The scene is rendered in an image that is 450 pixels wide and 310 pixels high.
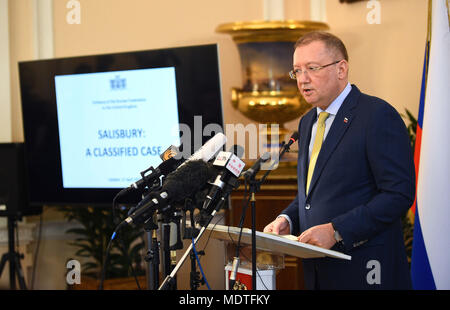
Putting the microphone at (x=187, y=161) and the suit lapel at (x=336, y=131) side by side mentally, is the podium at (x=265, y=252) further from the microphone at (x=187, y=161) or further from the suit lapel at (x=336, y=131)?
the suit lapel at (x=336, y=131)

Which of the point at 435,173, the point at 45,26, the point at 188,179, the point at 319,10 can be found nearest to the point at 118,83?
the point at 45,26

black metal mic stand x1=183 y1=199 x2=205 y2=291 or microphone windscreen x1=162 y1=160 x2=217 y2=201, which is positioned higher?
microphone windscreen x1=162 y1=160 x2=217 y2=201

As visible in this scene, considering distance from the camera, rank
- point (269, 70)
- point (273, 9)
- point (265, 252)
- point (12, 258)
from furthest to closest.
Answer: point (273, 9)
point (12, 258)
point (269, 70)
point (265, 252)

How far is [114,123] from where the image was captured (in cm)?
435

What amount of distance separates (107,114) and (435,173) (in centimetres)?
239

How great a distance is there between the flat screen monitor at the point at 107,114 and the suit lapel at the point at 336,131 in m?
1.68

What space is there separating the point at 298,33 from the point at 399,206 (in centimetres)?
232

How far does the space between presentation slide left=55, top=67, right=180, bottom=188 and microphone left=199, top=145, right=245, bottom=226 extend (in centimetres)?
234

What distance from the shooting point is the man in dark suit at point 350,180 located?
87.4 inches

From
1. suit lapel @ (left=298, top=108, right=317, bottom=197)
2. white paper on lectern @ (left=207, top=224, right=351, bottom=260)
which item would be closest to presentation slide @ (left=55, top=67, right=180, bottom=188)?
suit lapel @ (left=298, top=108, right=317, bottom=197)

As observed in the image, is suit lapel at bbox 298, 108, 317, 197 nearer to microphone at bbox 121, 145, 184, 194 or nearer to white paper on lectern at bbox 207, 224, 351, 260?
white paper on lectern at bbox 207, 224, 351, 260

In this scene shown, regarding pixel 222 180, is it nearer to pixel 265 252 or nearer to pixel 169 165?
pixel 169 165

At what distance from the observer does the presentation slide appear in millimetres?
4230

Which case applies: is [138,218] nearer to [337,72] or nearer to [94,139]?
[337,72]
